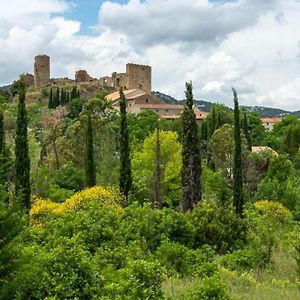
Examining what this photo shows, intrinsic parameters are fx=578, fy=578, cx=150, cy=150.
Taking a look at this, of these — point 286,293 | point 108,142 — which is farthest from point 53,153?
point 286,293

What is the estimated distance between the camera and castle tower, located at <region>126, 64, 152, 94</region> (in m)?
113

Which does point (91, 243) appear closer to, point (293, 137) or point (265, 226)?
point (265, 226)

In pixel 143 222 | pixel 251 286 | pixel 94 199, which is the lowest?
pixel 251 286

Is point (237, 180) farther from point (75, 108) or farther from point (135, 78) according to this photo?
point (135, 78)

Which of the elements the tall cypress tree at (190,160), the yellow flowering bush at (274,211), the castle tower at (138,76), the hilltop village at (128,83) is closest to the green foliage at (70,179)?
the tall cypress tree at (190,160)

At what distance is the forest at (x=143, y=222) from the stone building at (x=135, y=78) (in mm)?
59096

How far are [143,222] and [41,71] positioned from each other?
11040 centimetres

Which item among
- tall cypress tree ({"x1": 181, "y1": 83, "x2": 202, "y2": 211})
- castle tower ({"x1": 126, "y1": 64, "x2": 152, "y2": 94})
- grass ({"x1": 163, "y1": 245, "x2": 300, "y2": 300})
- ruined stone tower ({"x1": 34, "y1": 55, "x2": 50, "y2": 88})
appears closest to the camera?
grass ({"x1": 163, "y1": 245, "x2": 300, "y2": 300})

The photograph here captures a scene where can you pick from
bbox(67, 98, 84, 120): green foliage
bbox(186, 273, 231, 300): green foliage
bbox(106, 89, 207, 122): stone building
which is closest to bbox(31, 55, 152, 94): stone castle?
bbox(106, 89, 207, 122): stone building

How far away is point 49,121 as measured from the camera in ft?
158

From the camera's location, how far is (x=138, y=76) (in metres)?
114

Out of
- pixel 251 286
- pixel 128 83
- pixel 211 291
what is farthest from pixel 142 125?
pixel 128 83

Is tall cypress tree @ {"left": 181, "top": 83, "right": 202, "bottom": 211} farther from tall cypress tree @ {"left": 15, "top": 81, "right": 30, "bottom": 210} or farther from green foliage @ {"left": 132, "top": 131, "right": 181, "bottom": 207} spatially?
tall cypress tree @ {"left": 15, "top": 81, "right": 30, "bottom": 210}

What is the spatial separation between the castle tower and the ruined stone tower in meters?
20.6
